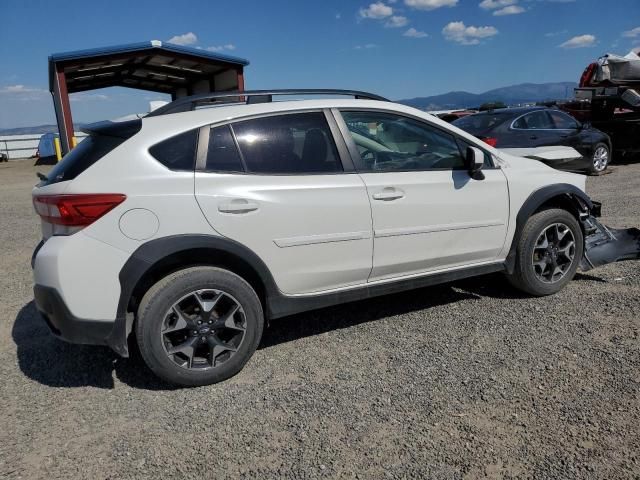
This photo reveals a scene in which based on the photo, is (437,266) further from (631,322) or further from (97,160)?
(97,160)

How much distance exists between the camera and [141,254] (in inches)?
115

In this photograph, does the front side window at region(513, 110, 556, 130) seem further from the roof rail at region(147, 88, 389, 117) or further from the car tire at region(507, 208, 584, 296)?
the roof rail at region(147, 88, 389, 117)

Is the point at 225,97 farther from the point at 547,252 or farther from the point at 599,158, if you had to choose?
the point at 599,158

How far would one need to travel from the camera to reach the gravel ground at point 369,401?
250cm

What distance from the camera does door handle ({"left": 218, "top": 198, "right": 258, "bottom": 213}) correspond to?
3094 millimetres

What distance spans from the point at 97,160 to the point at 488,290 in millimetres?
3392

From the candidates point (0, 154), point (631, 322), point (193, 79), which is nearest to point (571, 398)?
point (631, 322)

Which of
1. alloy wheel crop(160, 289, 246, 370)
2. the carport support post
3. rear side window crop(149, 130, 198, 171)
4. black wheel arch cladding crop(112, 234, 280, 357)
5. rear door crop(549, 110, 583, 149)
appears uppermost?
the carport support post

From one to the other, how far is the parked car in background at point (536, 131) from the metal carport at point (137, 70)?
932cm

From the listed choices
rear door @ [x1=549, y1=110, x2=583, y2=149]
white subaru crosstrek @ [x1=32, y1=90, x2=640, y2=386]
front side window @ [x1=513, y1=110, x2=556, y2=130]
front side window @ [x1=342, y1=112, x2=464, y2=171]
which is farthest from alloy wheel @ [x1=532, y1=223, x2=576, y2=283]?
rear door @ [x1=549, y1=110, x2=583, y2=149]

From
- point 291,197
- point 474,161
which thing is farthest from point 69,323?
point 474,161

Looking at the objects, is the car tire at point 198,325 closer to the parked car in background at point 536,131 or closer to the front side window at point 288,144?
the front side window at point 288,144

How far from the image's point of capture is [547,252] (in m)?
4.36

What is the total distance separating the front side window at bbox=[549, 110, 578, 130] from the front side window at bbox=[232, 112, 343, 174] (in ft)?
29.7
